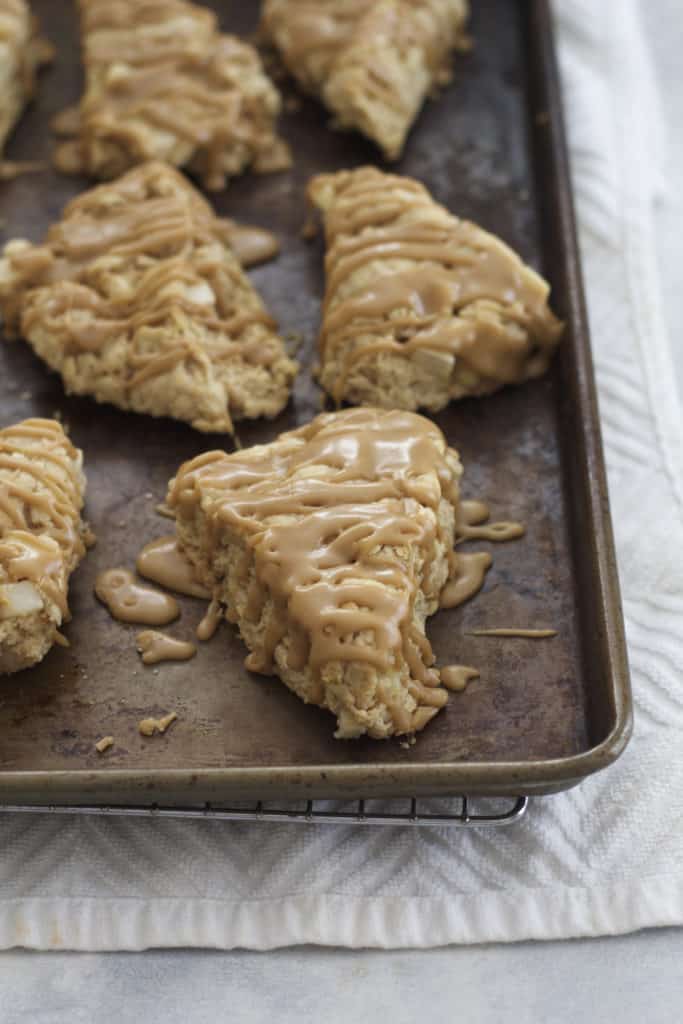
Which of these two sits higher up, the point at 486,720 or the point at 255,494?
the point at 255,494

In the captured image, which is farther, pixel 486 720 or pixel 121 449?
pixel 121 449

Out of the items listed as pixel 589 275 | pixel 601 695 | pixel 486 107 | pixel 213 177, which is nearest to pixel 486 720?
pixel 601 695

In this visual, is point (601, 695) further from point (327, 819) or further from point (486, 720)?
point (327, 819)

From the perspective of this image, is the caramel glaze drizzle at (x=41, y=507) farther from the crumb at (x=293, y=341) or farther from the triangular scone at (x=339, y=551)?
the crumb at (x=293, y=341)

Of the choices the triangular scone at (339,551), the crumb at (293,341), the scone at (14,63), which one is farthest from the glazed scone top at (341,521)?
the scone at (14,63)

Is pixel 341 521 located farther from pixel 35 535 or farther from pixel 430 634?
pixel 35 535

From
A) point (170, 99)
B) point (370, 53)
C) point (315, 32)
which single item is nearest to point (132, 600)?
point (170, 99)
